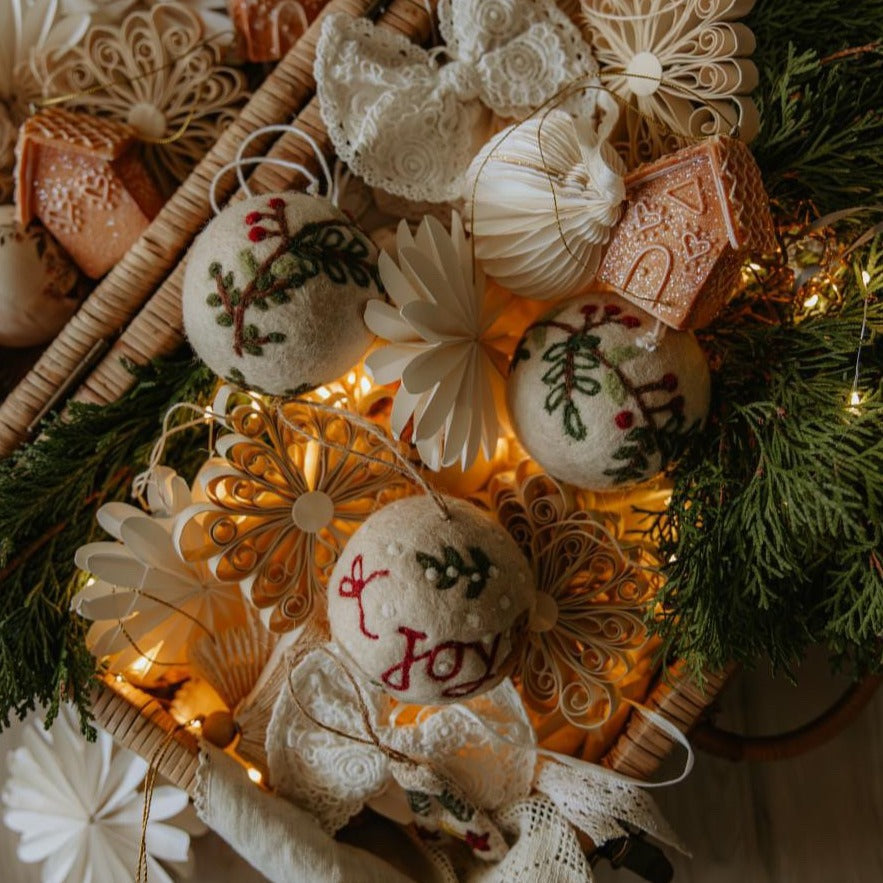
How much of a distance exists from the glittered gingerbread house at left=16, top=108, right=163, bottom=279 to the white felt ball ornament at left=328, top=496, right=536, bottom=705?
1.43 ft

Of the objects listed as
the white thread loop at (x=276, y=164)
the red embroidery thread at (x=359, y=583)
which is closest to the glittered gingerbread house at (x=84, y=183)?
the white thread loop at (x=276, y=164)

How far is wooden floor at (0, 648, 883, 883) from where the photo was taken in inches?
39.1

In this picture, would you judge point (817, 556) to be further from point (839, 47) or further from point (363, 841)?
point (363, 841)

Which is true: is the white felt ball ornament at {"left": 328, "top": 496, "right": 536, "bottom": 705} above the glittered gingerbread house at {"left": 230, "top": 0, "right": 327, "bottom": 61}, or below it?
below

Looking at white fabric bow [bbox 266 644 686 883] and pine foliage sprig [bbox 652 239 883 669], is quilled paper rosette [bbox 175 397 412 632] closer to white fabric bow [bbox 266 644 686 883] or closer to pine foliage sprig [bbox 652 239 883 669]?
white fabric bow [bbox 266 644 686 883]

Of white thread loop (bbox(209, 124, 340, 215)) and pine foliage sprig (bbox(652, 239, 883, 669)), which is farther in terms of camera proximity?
white thread loop (bbox(209, 124, 340, 215))

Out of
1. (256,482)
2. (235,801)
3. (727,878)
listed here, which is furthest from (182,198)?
(727,878)

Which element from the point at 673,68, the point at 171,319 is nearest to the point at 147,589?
the point at 171,319

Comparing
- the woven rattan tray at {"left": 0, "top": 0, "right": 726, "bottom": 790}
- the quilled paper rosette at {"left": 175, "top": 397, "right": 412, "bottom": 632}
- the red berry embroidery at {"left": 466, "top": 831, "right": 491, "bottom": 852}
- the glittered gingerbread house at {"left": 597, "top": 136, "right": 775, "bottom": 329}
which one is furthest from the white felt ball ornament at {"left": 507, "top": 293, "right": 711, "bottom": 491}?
the red berry embroidery at {"left": 466, "top": 831, "right": 491, "bottom": 852}

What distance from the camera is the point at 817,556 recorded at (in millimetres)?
711

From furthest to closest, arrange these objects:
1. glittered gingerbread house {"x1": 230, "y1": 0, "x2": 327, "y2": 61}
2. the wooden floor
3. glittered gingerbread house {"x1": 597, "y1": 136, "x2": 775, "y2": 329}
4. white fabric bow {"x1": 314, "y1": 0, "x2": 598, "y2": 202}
Result: the wooden floor → glittered gingerbread house {"x1": 230, "y1": 0, "x2": 327, "y2": 61} → white fabric bow {"x1": 314, "y1": 0, "x2": 598, "y2": 202} → glittered gingerbread house {"x1": 597, "y1": 136, "x2": 775, "y2": 329}

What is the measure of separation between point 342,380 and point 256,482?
140 millimetres

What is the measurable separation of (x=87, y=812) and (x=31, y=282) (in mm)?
560

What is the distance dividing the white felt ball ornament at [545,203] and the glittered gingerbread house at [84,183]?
0.37 m
